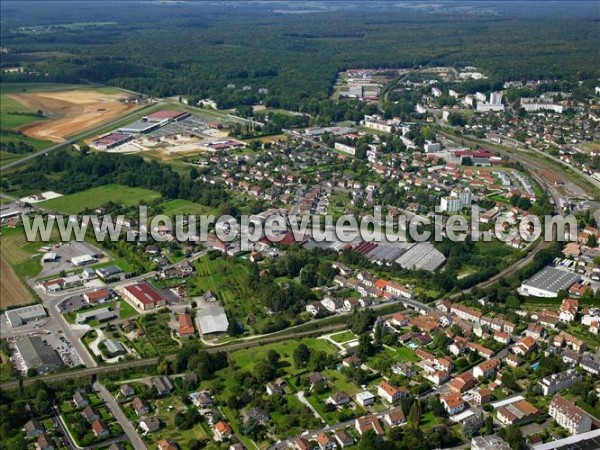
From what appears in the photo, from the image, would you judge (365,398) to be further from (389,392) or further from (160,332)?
(160,332)

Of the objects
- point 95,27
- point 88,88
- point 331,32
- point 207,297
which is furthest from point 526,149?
point 95,27

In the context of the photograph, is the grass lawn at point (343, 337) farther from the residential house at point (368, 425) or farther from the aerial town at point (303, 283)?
the residential house at point (368, 425)

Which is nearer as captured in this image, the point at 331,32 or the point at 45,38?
the point at 45,38

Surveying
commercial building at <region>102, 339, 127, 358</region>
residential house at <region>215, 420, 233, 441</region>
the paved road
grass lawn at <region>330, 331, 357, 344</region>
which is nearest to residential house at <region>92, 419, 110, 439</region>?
the paved road

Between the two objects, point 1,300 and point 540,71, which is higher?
point 540,71

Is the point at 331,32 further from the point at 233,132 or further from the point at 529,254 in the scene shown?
the point at 529,254

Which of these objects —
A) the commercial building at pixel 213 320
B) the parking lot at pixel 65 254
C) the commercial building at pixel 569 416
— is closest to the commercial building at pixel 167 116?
the parking lot at pixel 65 254
